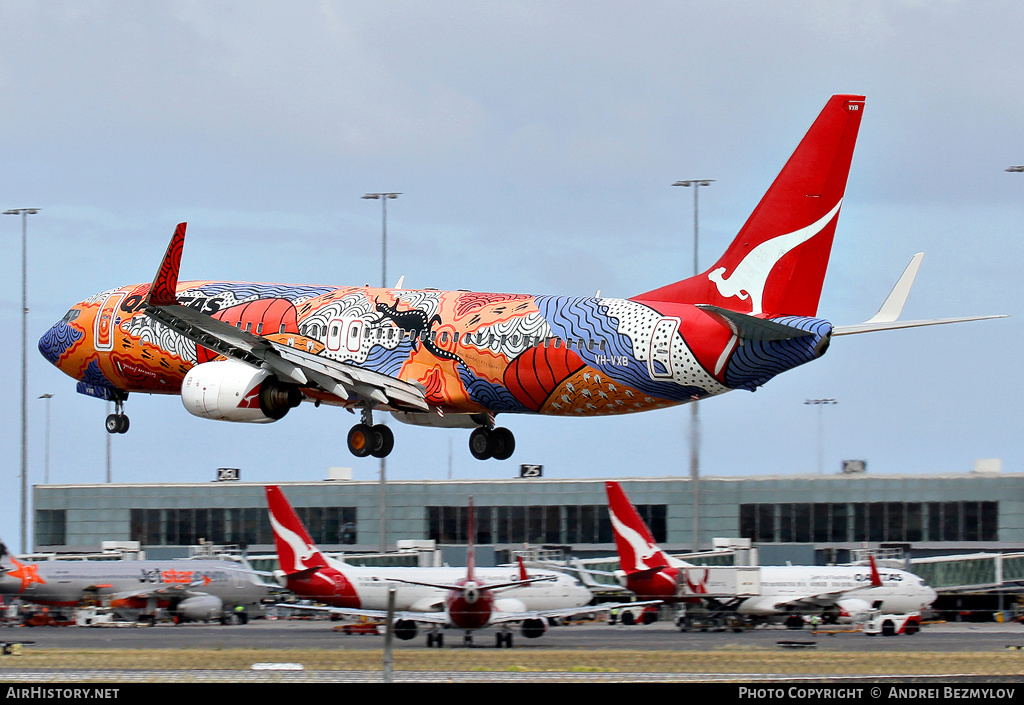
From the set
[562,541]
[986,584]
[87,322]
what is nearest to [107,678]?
[87,322]

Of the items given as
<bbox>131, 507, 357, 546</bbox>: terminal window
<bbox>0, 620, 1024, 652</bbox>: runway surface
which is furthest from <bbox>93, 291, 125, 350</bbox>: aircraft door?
<bbox>131, 507, 357, 546</bbox>: terminal window

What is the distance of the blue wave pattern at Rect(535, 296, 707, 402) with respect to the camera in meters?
40.1

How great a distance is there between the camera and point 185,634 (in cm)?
3128

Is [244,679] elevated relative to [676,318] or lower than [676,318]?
lower

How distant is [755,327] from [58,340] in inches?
957

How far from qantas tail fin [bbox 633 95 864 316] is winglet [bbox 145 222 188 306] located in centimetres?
1439

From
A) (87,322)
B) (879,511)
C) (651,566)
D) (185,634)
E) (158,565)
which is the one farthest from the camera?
(879,511)

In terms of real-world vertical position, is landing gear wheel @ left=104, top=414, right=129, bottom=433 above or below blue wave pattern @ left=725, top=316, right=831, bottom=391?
below

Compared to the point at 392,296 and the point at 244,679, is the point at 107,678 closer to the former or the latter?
the point at 244,679

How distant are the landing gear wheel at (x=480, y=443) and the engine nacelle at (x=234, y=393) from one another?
18.6ft

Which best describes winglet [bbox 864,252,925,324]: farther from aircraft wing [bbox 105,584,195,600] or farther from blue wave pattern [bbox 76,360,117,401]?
aircraft wing [bbox 105,584,195,600]

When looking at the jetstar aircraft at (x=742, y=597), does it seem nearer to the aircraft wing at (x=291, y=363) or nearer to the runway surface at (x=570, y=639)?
the aircraft wing at (x=291, y=363)

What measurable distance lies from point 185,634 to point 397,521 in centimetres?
6792

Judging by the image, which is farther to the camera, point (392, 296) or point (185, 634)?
point (392, 296)
